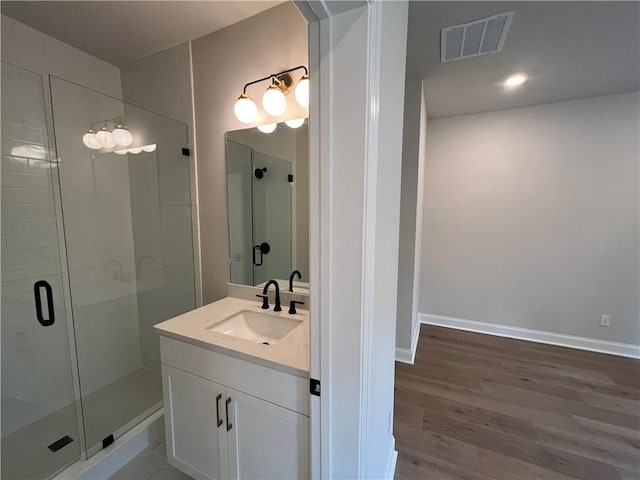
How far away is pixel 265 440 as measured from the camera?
111 cm

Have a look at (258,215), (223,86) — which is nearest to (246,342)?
(258,215)

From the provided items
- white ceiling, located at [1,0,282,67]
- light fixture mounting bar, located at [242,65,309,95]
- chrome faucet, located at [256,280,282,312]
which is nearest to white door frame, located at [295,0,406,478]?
chrome faucet, located at [256,280,282,312]

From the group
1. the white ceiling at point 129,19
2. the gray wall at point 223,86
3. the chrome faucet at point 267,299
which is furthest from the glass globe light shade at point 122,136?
the chrome faucet at point 267,299

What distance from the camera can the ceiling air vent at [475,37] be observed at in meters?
1.55

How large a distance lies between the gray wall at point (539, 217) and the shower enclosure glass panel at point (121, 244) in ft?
9.11

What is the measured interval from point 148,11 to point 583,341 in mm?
4645

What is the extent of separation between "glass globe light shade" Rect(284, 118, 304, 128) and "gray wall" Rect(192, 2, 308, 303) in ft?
0.11

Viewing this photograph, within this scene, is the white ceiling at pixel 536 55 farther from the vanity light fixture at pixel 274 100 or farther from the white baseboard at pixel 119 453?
the white baseboard at pixel 119 453

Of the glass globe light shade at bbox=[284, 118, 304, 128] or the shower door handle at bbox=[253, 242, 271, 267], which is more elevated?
the glass globe light shade at bbox=[284, 118, 304, 128]

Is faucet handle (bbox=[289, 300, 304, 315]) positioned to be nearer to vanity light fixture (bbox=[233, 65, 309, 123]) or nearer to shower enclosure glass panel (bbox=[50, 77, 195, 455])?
shower enclosure glass panel (bbox=[50, 77, 195, 455])

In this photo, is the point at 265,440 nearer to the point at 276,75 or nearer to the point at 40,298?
the point at 40,298

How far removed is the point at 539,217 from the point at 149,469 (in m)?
3.91

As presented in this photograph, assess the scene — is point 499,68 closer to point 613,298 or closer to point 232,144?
point 232,144

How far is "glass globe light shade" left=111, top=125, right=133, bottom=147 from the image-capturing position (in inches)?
83.8
